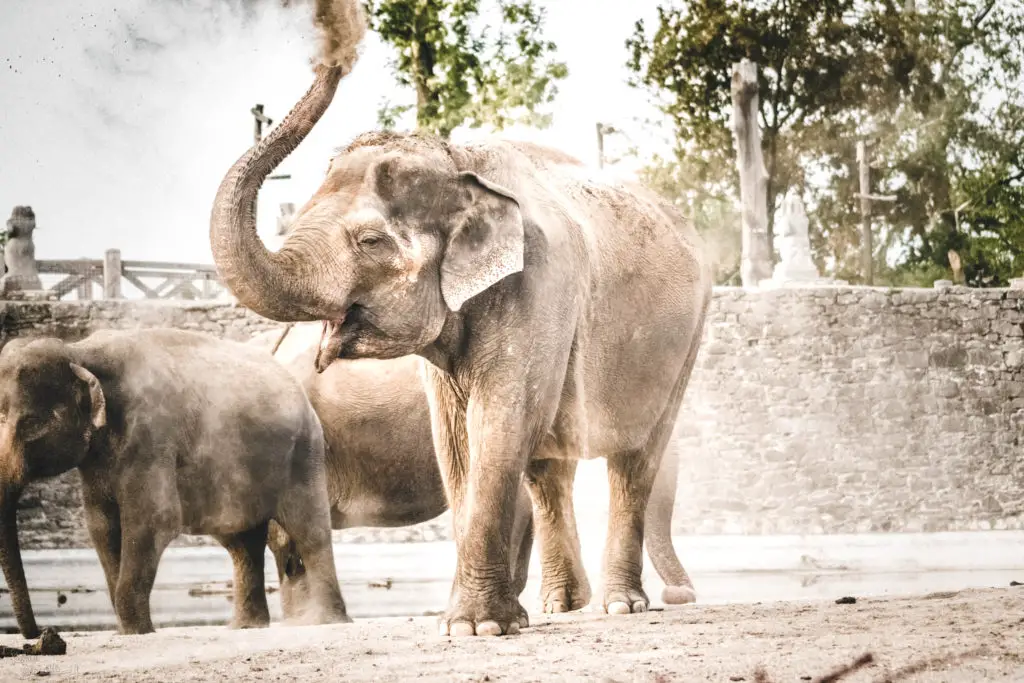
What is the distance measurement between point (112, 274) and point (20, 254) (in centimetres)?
116

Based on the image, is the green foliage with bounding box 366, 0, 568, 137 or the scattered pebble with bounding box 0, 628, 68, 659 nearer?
the scattered pebble with bounding box 0, 628, 68, 659

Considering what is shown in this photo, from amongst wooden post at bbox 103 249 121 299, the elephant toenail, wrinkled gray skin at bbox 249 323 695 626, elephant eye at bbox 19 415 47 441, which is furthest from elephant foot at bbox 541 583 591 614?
wooden post at bbox 103 249 121 299

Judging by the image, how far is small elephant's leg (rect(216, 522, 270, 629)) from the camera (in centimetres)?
841

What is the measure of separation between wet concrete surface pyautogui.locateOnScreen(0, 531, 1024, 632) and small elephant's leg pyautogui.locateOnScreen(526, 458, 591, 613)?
540cm

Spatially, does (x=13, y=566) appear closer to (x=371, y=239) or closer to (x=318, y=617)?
(x=318, y=617)

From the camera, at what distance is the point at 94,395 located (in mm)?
7258

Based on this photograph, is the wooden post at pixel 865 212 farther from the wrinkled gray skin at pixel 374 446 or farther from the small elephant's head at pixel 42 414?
the small elephant's head at pixel 42 414

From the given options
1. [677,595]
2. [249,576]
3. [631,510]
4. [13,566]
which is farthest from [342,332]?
[249,576]

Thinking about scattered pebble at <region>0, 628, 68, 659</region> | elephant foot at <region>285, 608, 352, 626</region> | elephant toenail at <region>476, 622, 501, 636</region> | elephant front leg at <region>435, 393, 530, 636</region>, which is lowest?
elephant foot at <region>285, 608, 352, 626</region>

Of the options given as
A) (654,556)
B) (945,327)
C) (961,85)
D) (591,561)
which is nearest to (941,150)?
(961,85)

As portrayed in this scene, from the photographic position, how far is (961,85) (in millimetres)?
24984

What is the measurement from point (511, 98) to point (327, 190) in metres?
14.3

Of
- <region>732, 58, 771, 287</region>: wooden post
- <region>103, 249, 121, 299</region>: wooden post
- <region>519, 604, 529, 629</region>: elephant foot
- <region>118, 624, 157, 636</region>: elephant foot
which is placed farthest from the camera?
<region>732, 58, 771, 287</region>: wooden post

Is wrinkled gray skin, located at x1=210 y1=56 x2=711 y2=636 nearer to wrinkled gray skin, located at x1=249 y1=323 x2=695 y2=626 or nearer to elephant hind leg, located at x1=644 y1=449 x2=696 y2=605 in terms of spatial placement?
elephant hind leg, located at x1=644 y1=449 x2=696 y2=605
